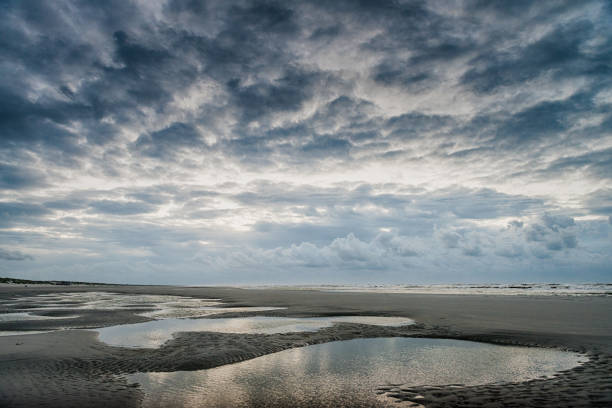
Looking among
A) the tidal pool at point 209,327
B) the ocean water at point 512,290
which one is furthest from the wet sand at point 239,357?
the ocean water at point 512,290

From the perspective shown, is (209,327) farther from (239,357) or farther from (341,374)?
(341,374)

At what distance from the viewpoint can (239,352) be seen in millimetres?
13180

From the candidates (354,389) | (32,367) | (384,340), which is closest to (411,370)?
(354,389)

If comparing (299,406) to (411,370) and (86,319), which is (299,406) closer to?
(411,370)

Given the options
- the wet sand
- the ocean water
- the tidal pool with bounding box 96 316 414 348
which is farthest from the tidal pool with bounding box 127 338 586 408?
the ocean water

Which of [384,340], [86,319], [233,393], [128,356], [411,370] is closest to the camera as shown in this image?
[233,393]

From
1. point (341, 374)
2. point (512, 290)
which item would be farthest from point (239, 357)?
point (512, 290)

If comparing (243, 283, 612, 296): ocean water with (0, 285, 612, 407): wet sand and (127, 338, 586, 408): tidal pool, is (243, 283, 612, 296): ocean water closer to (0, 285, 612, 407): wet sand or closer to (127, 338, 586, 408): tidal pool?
(0, 285, 612, 407): wet sand

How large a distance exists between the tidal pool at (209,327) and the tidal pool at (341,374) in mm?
4987

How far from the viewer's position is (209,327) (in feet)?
62.9

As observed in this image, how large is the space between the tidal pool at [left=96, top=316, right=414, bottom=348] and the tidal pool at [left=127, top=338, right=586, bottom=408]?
4.99 m

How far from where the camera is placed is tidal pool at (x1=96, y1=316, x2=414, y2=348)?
15.4 metres

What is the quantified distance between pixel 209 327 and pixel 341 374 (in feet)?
36.2

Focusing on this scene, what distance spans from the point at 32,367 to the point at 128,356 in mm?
2681
